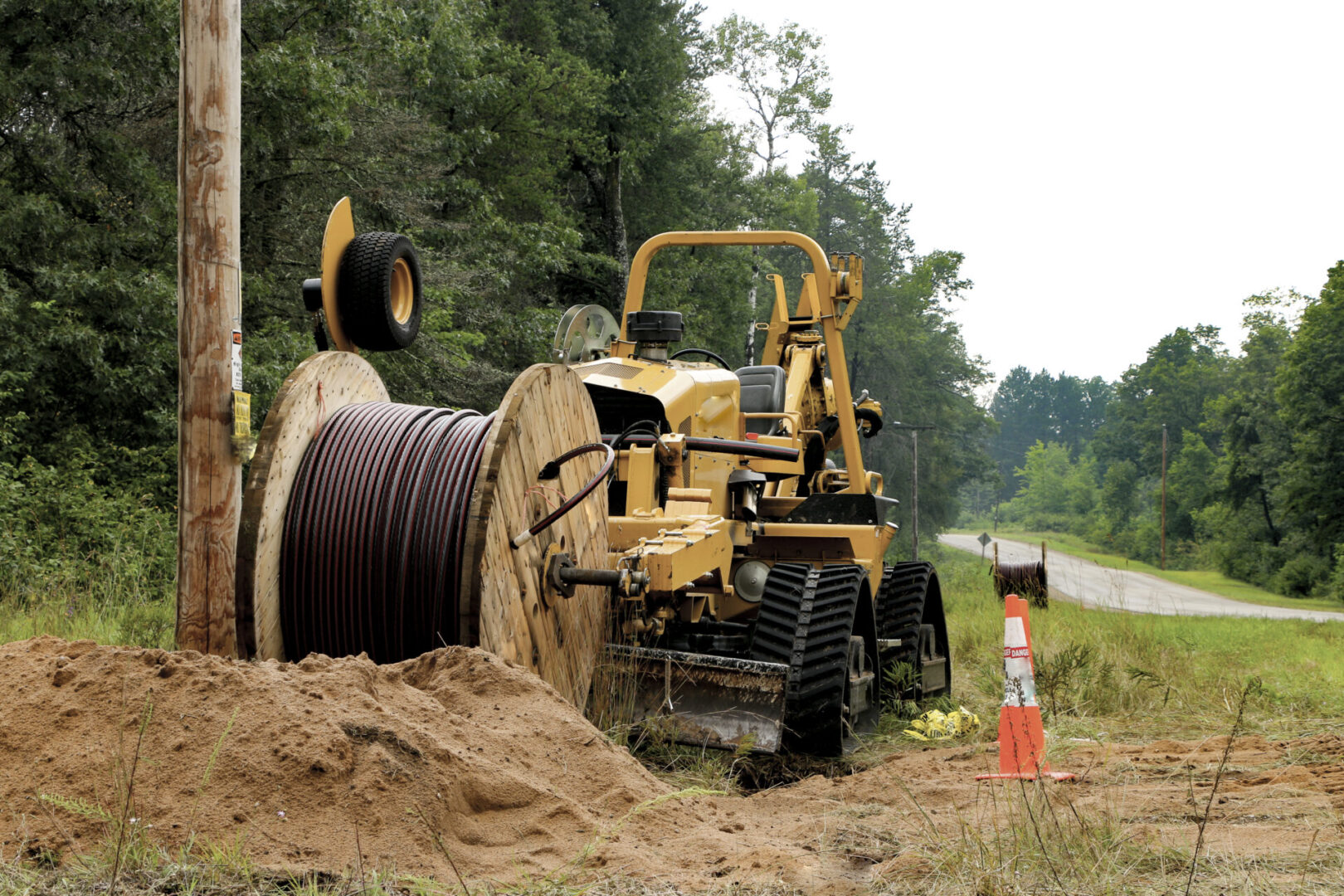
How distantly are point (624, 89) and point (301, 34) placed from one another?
16582 mm

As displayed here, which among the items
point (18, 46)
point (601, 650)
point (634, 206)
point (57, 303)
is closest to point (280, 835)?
point (601, 650)

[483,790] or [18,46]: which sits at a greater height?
[18,46]

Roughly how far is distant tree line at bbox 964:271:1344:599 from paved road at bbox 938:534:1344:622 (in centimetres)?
462

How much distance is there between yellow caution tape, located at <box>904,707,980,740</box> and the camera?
281 inches

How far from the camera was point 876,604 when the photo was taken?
8.64 metres

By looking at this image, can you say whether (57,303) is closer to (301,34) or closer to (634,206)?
(301,34)

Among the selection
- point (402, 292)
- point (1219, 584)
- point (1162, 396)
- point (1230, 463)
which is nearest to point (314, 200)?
point (402, 292)

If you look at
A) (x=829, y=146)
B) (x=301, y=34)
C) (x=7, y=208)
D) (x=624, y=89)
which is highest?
(x=829, y=146)

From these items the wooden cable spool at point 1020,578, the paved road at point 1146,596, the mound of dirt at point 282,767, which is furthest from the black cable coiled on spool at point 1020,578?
the mound of dirt at point 282,767

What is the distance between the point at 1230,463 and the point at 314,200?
53071 mm

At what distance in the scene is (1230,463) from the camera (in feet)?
191

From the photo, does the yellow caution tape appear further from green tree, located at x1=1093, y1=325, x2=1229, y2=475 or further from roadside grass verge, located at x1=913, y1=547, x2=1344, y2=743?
green tree, located at x1=1093, y1=325, x2=1229, y2=475

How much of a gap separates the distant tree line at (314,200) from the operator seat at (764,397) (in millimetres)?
5024

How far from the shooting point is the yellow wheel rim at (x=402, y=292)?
6.11 meters
